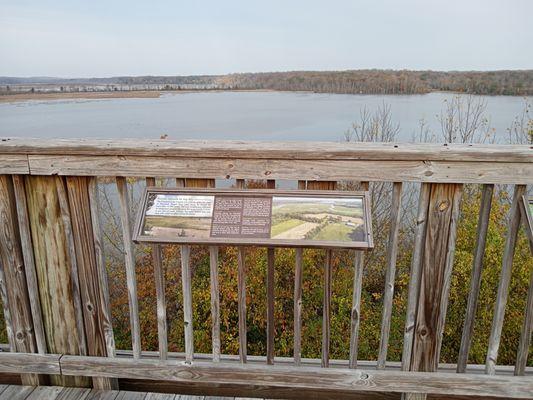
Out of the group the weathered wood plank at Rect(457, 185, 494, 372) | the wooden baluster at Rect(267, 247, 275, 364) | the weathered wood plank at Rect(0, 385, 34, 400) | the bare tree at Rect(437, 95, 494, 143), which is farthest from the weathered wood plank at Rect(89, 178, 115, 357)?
the bare tree at Rect(437, 95, 494, 143)

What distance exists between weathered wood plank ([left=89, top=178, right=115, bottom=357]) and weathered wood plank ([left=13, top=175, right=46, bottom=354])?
343 millimetres

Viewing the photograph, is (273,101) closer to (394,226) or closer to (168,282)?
(168,282)

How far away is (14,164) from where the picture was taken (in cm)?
197

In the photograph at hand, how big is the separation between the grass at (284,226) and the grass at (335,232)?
0.10 metres

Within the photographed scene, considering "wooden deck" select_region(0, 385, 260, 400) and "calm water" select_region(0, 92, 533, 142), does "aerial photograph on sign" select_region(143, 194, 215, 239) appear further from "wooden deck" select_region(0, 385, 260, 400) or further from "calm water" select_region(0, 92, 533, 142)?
"calm water" select_region(0, 92, 533, 142)

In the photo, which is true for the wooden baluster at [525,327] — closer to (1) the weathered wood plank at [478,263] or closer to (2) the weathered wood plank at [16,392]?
(1) the weathered wood plank at [478,263]

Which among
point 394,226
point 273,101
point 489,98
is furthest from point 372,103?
point 273,101

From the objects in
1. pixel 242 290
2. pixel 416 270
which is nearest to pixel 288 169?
pixel 242 290

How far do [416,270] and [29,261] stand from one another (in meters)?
1.95

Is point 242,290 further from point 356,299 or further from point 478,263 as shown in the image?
point 478,263

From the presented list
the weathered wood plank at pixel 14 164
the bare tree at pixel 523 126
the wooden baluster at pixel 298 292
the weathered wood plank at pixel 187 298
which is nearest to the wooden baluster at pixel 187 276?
the weathered wood plank at pixel 187 298

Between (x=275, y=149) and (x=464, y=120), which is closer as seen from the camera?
(x=275, y=149)

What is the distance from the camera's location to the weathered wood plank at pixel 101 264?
2039 millimetres

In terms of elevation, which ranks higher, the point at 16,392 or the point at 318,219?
the point at 318,219
